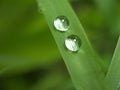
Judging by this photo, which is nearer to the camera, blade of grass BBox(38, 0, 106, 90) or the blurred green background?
blade of grass BBox(38, 0, 106, 90)

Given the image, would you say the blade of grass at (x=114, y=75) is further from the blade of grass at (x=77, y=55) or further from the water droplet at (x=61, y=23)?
the water droplet at (x=61, y=23)

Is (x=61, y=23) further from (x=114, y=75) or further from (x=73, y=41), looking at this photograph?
(x=114, y=75)

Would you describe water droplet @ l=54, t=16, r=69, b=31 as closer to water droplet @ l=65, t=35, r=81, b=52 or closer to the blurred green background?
water droplet @ l=65, t=35, r=81, b=52

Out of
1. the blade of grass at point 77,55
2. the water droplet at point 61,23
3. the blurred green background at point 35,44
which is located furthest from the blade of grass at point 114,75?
the blurred green background at point 35,44

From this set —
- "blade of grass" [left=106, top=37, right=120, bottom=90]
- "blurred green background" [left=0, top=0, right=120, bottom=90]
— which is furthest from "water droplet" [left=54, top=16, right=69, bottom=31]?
"blurred green background" [left=0, top=0, right=120, bottom=90]

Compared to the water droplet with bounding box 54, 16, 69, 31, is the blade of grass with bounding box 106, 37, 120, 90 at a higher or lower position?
lower

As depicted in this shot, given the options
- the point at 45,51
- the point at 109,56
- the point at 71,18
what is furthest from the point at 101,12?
the point at 71,18

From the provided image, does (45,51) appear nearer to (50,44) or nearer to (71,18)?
(50,44)
